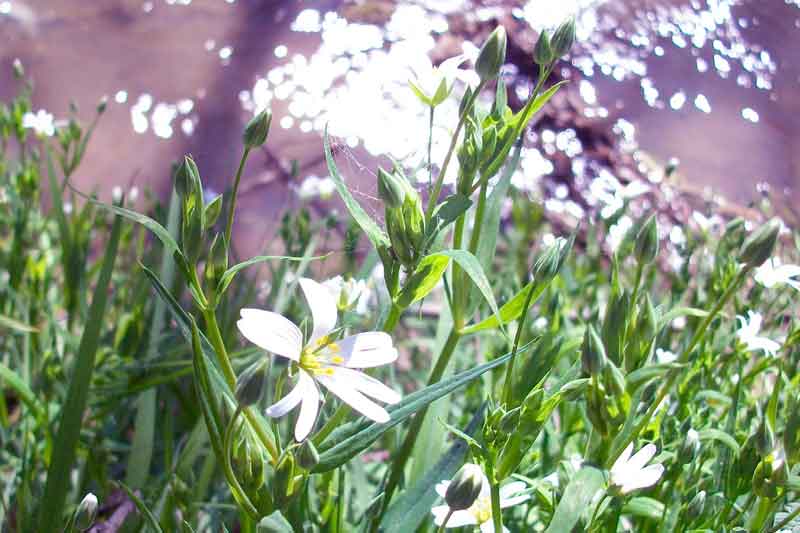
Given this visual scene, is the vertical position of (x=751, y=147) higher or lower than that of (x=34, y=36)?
lower

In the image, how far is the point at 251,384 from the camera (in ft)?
1.60

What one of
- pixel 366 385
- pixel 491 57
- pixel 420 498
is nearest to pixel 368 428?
pixel 366 385

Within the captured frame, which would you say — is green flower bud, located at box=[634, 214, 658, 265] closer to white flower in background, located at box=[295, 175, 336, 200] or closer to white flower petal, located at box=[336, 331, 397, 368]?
white flower petal, located at box=[336, 331, 397, 368]

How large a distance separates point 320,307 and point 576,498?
0.71 ft

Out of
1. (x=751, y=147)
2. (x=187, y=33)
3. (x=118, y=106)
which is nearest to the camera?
(x=751, y=147)

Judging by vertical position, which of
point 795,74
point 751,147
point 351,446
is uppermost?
point 351,446

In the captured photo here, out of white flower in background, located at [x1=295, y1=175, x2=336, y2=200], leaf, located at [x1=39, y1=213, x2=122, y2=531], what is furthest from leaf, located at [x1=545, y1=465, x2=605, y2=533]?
white flower in background, located at [x1=295, y1=175, x2=336, y2=200]

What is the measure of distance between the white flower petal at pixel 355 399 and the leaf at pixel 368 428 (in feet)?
0.18

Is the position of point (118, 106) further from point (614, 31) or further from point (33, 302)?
point (614, 31)

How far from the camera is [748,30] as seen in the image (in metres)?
1.98

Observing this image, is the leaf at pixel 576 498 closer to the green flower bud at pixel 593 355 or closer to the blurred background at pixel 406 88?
the green flower bud at pixel 593 355

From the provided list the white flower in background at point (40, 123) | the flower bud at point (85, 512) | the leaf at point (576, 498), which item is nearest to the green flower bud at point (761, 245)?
the leaf at point (576, 498)

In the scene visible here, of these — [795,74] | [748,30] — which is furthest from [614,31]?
[795,74]

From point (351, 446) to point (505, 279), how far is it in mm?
792
